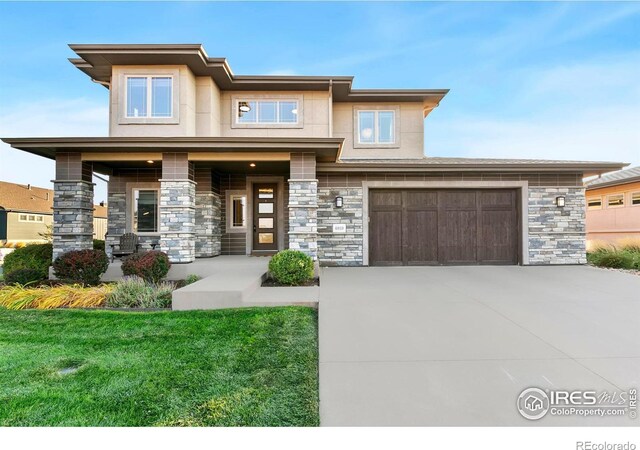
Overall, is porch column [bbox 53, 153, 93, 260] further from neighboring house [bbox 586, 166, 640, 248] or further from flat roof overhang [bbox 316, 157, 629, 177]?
neighboring house [bbox 586, 166, 640, 248]

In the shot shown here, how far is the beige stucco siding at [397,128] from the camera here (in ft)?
37.4

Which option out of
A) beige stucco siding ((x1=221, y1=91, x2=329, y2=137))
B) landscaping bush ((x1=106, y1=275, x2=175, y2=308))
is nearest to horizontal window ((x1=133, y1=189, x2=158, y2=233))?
beige stucco siding ((x1=221, y1=91, x2=329, y2=137))

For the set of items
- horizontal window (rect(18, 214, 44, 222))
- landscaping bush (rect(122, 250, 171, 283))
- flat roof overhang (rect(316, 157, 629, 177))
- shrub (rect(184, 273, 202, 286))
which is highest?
flat roof overhang (rect(316, 157, 629, 177))

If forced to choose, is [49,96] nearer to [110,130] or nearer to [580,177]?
[110,130]

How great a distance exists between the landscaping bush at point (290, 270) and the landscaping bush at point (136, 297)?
2059 millimetres

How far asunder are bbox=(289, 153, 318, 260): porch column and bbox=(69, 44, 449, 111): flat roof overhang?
3674mm

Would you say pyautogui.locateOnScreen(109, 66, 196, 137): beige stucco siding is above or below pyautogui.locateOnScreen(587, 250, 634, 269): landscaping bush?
above

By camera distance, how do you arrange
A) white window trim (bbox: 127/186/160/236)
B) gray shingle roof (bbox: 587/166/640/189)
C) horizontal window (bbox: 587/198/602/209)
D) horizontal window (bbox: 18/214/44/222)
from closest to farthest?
1. white window trim (bbox: 127/186/160/236)
2. gray shingle roof (bbox: 587/166/640/189)
3. horizontal window (bbox: 587/198/602/209)
4. horizontal window (bbox: 18/214/44/222)

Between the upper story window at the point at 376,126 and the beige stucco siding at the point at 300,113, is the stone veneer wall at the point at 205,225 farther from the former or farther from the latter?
the upper story window at the point at 376,126

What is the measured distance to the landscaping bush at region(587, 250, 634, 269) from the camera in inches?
359

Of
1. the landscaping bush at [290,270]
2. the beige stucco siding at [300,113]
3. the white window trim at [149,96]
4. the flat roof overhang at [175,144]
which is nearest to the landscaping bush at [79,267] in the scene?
the flat roof overhang at [175,144]
